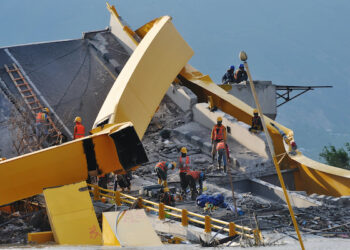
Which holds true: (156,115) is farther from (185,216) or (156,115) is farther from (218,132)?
(185,216)

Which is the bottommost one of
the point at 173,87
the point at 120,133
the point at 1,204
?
the point at 1,204

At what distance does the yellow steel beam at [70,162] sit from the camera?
10891 millimetres

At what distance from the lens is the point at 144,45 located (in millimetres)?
18188

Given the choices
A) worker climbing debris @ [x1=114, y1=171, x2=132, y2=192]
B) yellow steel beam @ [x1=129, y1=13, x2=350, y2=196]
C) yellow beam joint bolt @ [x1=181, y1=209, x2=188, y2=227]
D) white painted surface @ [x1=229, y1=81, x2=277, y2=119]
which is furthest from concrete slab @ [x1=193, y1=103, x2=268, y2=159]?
yellow beam joint bolt @ [x1=181, y1=209, x2=188, y2=227]

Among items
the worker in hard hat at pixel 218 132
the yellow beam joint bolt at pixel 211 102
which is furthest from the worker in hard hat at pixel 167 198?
the yellow beam joint bolt at pixel 211 102

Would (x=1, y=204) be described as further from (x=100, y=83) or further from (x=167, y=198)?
(x=100, y=83)

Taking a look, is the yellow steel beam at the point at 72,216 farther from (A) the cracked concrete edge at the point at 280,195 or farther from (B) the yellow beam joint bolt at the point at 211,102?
(B) the yellow beam joint bolt at the point at 211,102

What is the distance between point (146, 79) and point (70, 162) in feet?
19.0

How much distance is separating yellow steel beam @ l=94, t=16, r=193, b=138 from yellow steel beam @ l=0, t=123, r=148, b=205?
2.24 m

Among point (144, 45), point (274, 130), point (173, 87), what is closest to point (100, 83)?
point (173, 87)

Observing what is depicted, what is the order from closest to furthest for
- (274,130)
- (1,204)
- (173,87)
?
(1,204) → (274,130) → (173,87)

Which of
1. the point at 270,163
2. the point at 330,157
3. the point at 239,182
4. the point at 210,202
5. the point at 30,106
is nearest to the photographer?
the point at 210,202

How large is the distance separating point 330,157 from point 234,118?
21.7 m

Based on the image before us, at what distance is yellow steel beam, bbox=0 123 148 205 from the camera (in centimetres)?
1089
